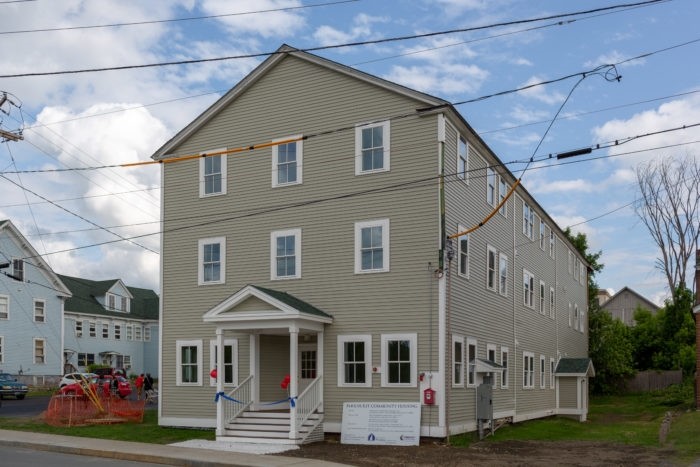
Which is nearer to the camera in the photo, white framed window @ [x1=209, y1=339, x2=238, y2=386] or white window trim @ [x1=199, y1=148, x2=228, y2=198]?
white framed window @ [x1=209, y1=339, x2=238, y2=386]

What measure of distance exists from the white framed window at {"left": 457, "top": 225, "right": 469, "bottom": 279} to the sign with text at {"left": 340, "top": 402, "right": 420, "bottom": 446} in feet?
14.7

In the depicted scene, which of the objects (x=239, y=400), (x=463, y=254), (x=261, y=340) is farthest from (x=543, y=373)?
(x=239, y=400)

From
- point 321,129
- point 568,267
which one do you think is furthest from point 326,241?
point 568,267

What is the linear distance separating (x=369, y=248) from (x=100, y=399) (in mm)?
11865

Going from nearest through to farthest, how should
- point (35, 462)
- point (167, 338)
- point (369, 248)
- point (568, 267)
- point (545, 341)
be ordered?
point (35, 462), point (369, 248), point (167, 338), point (545, 341), point (568, 267)

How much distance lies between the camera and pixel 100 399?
1118 inches

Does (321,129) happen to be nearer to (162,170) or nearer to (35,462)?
(162,170)

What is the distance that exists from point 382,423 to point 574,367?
1878 cm

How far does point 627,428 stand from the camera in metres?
31.2

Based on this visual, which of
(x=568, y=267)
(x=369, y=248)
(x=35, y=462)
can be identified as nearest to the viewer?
(x=35, y=462)

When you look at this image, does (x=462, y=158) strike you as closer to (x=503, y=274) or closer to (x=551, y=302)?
(x=503, y=274)

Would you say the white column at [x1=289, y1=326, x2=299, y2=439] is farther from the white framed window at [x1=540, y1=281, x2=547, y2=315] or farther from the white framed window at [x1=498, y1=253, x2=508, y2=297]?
the white framed window at [x1=540, y1=281, x2=547, y2=315]

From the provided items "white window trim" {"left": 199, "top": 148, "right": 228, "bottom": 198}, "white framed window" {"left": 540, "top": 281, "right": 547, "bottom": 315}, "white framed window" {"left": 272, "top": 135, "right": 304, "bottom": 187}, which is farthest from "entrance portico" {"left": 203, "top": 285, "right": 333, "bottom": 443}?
"white framed window" {"left": 540, "top": 281, "right": 547, "bottom": 315}

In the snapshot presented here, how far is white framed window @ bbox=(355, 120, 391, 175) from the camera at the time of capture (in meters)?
23.5
